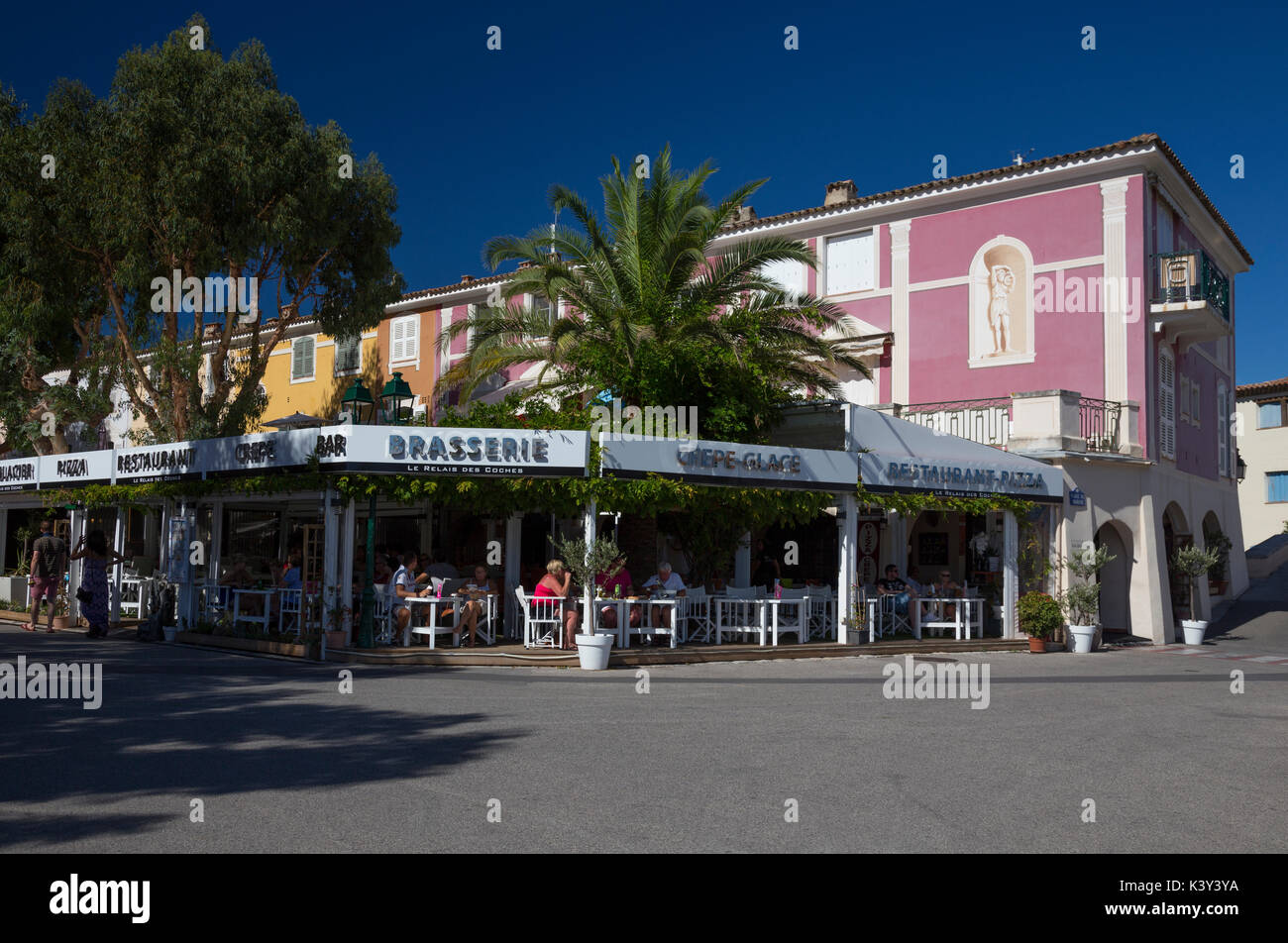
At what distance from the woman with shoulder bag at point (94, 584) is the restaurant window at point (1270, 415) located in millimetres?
38615

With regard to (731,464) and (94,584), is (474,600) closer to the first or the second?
(731,464)

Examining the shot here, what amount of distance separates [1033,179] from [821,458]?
32.9 feet

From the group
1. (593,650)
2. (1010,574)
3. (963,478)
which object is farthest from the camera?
(1010,574)

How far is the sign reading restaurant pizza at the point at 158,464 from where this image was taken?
675 inches

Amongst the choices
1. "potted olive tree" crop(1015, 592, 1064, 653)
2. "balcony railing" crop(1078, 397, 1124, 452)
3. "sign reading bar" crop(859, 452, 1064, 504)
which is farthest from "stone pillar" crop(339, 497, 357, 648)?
"balcony railing" crop(1078, 397, 1124, 452)

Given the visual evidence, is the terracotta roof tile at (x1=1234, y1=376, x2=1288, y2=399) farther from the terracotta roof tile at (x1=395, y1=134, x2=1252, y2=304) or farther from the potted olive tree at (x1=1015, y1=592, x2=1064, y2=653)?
the potted olive tree at (x1=1015, y1=592, x2=1064, y2=653)

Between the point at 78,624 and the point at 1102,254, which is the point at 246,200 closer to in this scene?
the point at 78,624

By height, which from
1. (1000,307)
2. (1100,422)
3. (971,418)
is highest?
(1000,307)

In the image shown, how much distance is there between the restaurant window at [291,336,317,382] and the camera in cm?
3334

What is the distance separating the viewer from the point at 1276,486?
129 ft

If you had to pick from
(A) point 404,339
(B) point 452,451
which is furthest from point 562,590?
(A) point 404,339

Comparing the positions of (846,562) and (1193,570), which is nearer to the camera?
(846,562)

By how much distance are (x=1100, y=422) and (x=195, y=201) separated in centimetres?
1870

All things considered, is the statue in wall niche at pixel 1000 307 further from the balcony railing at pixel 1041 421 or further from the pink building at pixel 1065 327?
the balcony railing at pixel 1041 421
